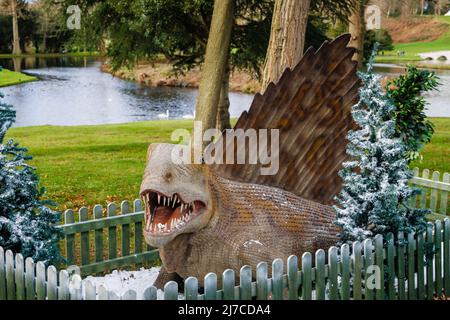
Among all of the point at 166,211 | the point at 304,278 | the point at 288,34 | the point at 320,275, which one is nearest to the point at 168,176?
the point at 166,211

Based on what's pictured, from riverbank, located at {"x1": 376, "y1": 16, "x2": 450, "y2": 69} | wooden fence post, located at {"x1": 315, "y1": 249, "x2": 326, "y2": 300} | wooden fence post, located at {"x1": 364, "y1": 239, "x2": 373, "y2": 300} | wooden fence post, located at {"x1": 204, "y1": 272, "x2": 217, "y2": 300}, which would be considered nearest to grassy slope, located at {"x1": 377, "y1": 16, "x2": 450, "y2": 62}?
riverbank, located at {"x1": 376, "y1": 16, "x2": 450, "y2": 69}

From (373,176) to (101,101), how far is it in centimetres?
2997

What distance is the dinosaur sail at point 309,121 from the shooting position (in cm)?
629

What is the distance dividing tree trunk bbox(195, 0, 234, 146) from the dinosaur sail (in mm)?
5972

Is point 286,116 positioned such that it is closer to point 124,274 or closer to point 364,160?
point 364,160

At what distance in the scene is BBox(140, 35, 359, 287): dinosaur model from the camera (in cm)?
559

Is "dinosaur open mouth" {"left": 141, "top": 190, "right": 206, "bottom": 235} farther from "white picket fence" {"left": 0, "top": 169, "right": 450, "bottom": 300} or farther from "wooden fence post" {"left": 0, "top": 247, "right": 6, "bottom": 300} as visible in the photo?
"wooden fence post" {"left": 0, "top": 247, "right": 6, "bottom": 300}

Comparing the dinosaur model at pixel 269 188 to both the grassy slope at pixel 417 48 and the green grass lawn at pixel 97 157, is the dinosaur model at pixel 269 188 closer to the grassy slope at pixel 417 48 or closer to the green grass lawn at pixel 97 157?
the green grass lawn at pixel 97 157

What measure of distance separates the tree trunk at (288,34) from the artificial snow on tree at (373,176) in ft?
12.6

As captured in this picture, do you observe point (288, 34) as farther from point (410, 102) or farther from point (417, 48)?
point (417, 48)

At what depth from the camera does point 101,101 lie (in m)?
35.1

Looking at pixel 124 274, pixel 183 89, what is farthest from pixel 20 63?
pixel 124 274
